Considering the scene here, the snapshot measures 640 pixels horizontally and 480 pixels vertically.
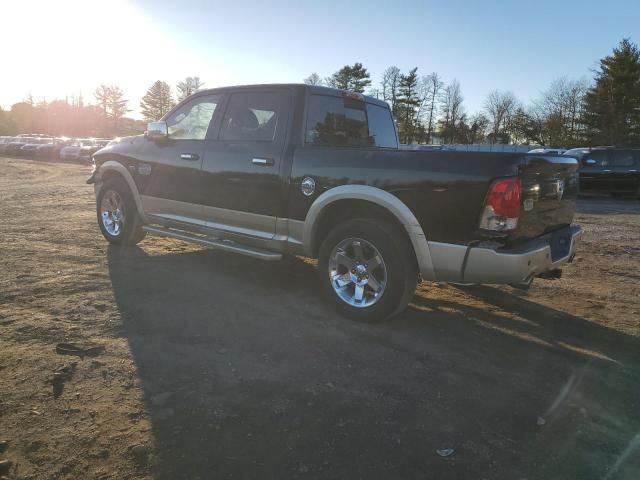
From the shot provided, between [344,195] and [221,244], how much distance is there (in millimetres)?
1623

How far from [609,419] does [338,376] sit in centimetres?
159

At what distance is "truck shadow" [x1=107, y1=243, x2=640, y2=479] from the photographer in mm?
2443

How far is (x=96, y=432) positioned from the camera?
2.56 m

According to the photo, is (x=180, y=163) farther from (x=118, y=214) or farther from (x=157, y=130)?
(x=118, y=214)

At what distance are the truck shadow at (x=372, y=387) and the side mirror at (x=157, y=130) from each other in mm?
1800

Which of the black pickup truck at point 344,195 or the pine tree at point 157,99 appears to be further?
the pine tree at point 157,99

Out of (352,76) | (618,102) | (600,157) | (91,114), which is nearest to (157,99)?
(91,114)

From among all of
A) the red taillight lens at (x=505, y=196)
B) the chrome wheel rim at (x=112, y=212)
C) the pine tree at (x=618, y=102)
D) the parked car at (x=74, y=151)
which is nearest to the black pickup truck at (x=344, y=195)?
the red taillight lens at (x=505, y=196)

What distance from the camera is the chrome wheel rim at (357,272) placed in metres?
4.17

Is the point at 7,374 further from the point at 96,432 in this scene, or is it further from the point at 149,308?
the point at 149,308

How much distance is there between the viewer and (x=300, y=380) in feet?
10.5

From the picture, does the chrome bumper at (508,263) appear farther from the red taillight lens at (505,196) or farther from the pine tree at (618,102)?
the pine tree at (618,102)

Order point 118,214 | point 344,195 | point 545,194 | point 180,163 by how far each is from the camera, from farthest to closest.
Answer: point 118,214, point 180,163, point 344,195, point 545,194

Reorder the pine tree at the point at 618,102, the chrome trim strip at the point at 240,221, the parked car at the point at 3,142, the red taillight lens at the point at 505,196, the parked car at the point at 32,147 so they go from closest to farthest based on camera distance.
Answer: the red taillight lens at the point at 505,196, the chrome trim strip at the point at 240,221, the parked car at the point at 32,147, the parked car at the point at 3,142, the pine tree at the point at 618,102
